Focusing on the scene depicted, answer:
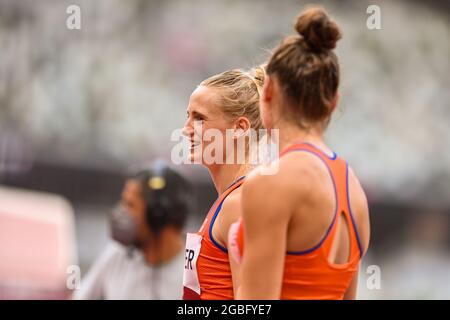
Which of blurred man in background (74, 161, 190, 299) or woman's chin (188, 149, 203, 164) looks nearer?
woman's chin (188, 149, 203, 164)

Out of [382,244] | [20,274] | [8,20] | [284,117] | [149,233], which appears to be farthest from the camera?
[382,244]

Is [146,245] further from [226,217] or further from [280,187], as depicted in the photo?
[280,187]

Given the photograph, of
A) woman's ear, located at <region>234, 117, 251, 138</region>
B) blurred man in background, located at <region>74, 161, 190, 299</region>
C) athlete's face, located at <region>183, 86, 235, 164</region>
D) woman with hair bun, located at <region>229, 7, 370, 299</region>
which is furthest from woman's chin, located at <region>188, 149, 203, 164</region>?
blurred man in background, located at <region>74, 161, 190, 299</region>

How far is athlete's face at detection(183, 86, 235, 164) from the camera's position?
160 centimetres

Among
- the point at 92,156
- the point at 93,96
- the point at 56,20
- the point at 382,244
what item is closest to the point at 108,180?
the point at 92,156

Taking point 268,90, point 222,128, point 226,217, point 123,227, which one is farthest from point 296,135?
point 123,227

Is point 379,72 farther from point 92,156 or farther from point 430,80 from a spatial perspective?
point 92,156

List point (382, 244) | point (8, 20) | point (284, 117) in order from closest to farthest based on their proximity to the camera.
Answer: point (284, 117) → point (8, 20) → point (382, 244)

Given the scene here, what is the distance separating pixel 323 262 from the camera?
1.11m

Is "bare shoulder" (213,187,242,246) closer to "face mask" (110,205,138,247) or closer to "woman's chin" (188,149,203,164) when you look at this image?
"woman's chin" (188,149,203,164)

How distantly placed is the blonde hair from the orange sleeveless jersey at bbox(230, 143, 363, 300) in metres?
0.48

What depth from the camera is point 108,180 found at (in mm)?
3449

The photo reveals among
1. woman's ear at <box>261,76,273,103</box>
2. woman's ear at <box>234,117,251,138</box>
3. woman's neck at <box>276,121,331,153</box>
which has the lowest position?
woman's neck at <box>276,121,331,153</box>
